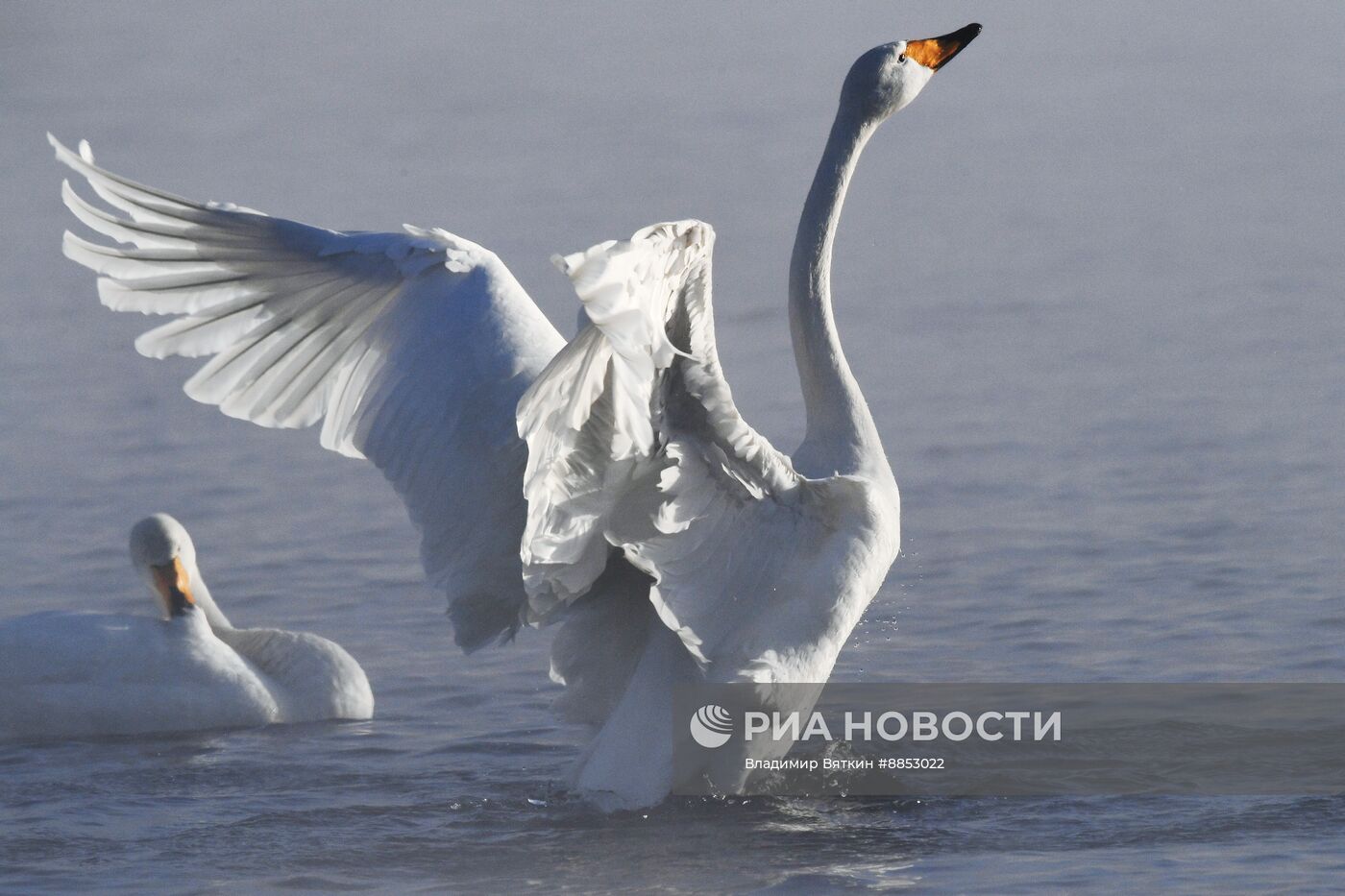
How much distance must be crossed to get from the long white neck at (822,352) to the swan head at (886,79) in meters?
0.21

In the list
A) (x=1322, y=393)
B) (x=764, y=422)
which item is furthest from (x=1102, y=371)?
(x=764, y=422)

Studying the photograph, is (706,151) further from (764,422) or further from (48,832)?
(48,832)

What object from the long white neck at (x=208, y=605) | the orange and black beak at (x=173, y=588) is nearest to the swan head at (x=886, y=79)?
the orange and black beak at (x=173, y=588)

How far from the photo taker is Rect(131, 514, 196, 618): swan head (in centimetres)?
869

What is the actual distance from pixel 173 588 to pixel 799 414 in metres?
3.05

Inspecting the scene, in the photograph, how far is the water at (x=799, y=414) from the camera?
6535 mm

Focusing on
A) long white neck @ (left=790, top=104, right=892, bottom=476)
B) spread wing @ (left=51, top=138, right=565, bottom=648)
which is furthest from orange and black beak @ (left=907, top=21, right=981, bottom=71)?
spread wing @ (left=51, top=138, right=565, bottom=648)

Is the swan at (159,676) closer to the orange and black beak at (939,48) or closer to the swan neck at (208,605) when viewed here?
the swan neck at (208,605)

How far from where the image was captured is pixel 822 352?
22.2 ft

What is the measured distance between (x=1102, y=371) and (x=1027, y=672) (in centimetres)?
320

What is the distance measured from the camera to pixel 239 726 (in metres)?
8.38

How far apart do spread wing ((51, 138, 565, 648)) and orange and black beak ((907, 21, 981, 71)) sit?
1493 millimetres

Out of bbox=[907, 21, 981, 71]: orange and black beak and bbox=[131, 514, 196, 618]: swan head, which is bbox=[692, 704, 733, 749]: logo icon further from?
bbox=[131, 514, 196, 618]: swan head

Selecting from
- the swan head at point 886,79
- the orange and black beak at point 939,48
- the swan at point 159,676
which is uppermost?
the orange and black beak at point 939,48
